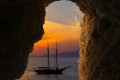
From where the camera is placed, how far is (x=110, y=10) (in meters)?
5.88

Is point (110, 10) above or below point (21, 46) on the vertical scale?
above

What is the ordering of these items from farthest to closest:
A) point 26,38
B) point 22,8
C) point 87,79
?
point 87,79 < point 26,38 < point 22,8

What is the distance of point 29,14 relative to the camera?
6328 mm

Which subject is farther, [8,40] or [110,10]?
[110,10]

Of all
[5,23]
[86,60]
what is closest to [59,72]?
[86,60]

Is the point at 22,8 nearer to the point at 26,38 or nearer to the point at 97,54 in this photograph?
the point at 26,38

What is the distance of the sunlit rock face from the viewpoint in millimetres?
5258

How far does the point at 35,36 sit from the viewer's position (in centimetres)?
710

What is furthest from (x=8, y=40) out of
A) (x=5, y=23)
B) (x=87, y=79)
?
(x=87, y=79)

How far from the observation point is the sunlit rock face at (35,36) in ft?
17.3

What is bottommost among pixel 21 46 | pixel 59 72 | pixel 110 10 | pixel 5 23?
pixel 59 72

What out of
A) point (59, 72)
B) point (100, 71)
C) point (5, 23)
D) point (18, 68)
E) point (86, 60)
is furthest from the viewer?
point (59, 72)

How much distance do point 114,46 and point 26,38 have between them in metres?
3.94

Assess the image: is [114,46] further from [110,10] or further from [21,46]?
[21,46]
